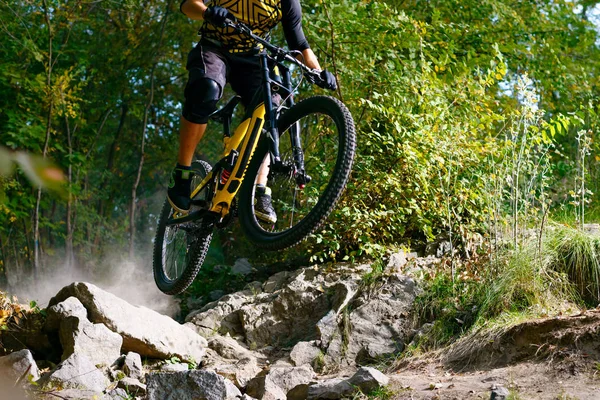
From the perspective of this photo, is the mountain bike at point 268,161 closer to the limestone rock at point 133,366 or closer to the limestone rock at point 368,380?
the limestone rock at point 133,366

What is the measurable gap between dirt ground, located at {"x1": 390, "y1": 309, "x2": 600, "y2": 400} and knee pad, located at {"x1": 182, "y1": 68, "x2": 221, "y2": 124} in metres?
1.97

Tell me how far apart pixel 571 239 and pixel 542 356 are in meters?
1.27

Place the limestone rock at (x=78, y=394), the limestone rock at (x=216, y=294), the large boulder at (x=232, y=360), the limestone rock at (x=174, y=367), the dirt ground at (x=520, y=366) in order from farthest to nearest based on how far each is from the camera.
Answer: the limestone rock at (x=216, y=294) → the limestone rock at (x=174, y=367) → the large boulder at (x=232, y=360) → the limestone rock at (x=78, y=394) → the dirt ground at (x=520, y=366)

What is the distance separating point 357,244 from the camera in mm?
6082

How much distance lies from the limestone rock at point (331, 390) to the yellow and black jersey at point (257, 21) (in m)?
1.99

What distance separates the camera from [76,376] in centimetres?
421

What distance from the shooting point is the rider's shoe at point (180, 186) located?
423 centimetres

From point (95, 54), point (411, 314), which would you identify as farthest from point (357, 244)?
point (95, 54)

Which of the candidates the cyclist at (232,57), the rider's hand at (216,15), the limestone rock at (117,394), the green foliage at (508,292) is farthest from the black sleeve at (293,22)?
the limestone rock at (117,394)

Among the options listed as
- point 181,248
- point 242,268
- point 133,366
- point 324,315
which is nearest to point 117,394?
point 133,366

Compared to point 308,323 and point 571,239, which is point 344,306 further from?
point 571,239

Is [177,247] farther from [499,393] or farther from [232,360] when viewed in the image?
[499,393]

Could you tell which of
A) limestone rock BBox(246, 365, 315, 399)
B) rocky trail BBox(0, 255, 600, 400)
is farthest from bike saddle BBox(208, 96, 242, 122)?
limestone rock BBox(246, 365, 315, 399)

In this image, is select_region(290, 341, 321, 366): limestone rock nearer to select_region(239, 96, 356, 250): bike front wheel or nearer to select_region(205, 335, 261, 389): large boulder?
select_region(205, 335, 261, 389): large boulder
